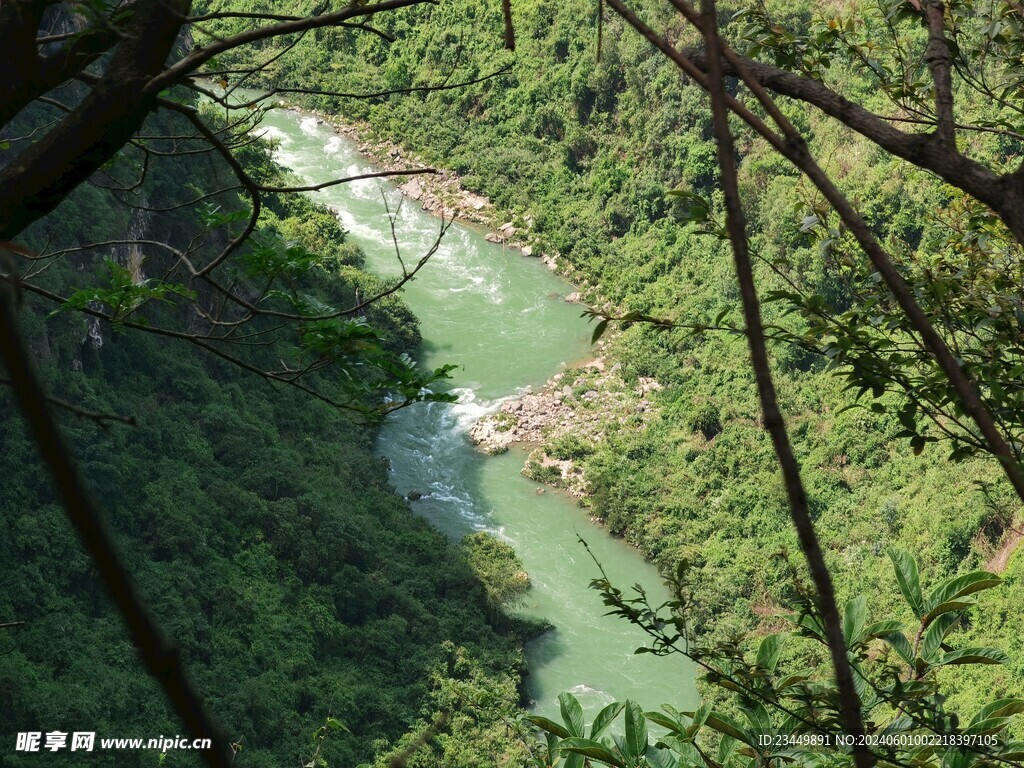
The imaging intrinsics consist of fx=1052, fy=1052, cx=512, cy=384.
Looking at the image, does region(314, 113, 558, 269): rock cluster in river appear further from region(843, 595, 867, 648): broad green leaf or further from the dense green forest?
region(843, 595, 867, 648): broad green leaf

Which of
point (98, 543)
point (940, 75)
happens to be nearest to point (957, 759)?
point (940, 75)

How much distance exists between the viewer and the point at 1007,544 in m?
8.77

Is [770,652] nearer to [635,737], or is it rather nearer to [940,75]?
[635,737]

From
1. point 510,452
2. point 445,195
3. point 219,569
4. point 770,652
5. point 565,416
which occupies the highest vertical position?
point 445,195

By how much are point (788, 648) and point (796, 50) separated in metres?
7.61

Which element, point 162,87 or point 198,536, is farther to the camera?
point 198,536

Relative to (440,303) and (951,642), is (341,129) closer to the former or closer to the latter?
(440,303)

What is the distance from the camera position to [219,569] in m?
9.33

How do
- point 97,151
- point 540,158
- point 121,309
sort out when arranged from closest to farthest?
point 97,151, point 121,309, point 540,158

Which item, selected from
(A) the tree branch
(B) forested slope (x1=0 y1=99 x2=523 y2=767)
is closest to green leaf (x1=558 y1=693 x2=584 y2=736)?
(A) the tree branch

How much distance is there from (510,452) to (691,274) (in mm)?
4097

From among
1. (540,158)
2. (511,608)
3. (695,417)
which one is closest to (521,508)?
(511,608)

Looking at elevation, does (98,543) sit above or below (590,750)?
below

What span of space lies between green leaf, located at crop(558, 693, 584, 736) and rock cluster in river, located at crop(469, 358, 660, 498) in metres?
9.40
